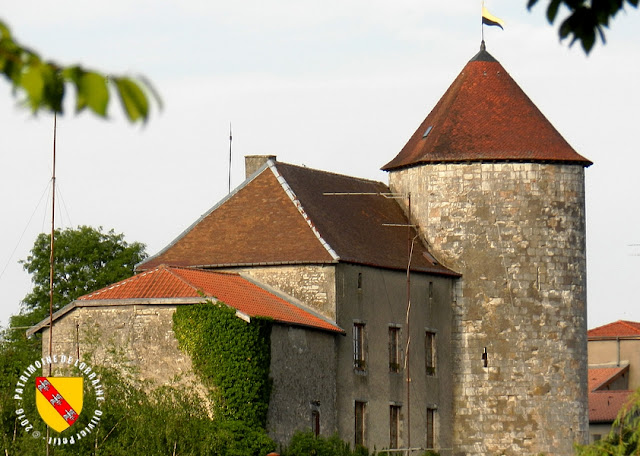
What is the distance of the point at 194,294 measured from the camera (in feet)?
112

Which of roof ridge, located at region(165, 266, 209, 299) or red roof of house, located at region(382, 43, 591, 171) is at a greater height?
red roof of house, located at region(382, 43, 591, 171)

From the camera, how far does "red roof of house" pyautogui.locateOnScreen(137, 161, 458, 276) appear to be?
38.9 m

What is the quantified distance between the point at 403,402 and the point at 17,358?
10914 mm

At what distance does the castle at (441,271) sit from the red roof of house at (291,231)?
0.05 meters

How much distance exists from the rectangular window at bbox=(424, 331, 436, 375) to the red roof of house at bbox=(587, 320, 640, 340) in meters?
33.6

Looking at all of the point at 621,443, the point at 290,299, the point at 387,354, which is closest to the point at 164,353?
the point at 290,299

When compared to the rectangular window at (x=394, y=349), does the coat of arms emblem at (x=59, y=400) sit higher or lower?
lower

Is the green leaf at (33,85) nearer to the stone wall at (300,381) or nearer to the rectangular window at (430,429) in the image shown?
the stone wall at (300,381)

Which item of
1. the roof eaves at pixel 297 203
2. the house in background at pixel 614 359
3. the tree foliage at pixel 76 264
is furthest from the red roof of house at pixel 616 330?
the roof eaves at pixel 297 203

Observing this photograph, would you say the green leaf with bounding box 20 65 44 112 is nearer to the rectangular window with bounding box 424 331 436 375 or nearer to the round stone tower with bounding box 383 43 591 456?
the rectangular window with bounding box 424 331 436 375

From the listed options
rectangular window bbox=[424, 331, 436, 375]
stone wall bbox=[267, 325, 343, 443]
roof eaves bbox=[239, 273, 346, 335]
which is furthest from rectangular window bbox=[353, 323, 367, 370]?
rectangular window bbox=[424, 331, 436, 375]

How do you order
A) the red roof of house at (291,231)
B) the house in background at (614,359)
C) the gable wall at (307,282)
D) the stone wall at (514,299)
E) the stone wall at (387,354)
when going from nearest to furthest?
1. the gable wall at (307,282)
2. the stone wall at (387,354)
3. the red roof of house at (291,231)
4. the stone wall at (514,299)
5. the house in background at (614,359)

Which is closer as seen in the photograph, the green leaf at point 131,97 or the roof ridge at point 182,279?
the green leaf at point 131,97

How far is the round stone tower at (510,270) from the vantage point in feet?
136
